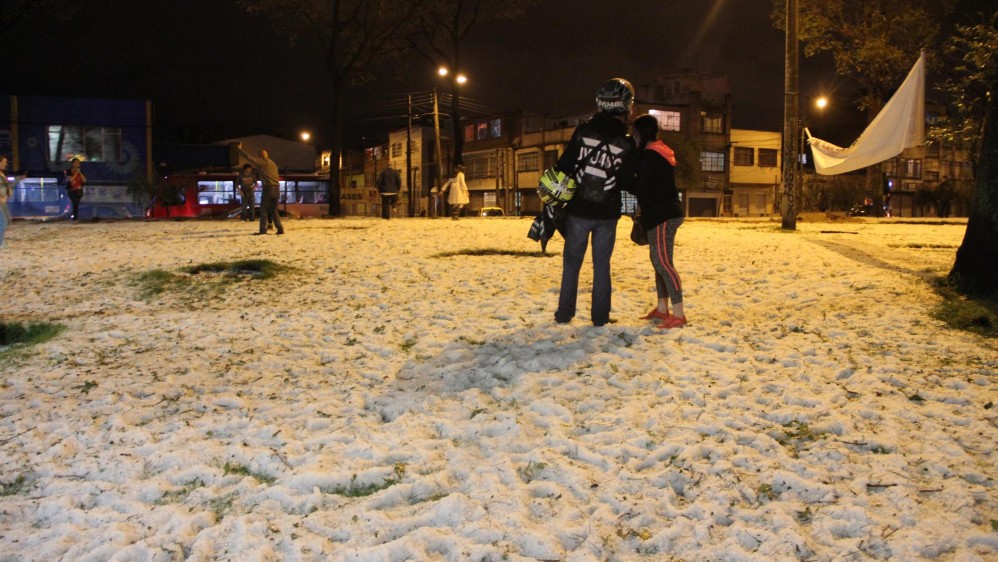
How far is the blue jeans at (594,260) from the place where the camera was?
6.04 meters

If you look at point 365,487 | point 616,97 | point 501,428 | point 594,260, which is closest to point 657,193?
point 594,260

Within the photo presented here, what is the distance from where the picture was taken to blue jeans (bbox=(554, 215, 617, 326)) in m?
6.04

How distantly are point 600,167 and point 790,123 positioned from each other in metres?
12.6

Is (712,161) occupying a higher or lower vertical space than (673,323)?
higher

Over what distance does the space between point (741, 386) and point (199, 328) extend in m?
5.26

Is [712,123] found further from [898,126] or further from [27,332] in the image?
[27,332]

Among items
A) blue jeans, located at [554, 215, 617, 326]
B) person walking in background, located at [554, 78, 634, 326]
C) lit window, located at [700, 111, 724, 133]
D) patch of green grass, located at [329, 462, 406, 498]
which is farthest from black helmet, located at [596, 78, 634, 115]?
lit window, located at [700, 111, 724, 133]

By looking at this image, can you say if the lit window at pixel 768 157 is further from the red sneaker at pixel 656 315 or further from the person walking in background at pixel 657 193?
the person walking in background at pixel 657 193

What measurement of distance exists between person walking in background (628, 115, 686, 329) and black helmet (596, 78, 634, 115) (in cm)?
22

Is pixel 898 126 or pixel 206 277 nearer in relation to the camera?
pixel 206 277

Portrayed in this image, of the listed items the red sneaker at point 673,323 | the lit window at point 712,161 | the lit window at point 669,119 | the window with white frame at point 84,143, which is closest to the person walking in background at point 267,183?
the red sneaker at point 673,323

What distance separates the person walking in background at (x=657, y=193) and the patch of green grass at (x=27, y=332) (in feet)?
19.2

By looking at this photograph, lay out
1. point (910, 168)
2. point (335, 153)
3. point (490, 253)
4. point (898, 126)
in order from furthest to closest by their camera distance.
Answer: point (910, 168) → point (335, 153) → point (490, 253) → point (898, 126)

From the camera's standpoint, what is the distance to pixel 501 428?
4.38 metres
